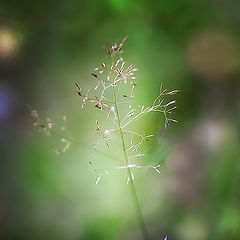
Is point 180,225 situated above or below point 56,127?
below

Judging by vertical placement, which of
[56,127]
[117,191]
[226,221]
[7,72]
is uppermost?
[7,72]

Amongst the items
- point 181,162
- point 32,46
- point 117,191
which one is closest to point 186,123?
point 181,162

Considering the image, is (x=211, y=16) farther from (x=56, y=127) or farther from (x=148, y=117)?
(x=56, y=127)

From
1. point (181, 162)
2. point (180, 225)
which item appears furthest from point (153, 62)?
point (180, 225)

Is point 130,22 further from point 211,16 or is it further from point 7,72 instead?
point 7,72

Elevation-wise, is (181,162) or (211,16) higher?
(211,16)

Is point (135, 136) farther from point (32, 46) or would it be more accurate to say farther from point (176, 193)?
point (32, 46)
